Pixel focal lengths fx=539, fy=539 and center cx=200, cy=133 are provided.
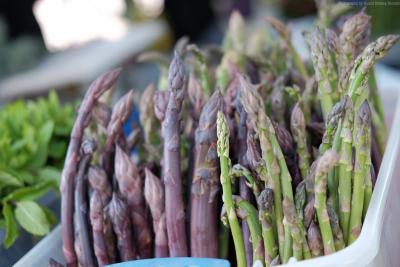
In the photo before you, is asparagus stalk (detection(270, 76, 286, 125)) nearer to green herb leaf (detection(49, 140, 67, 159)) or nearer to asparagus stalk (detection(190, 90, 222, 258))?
asparagus stalk (detection(190, 90, 222, 258))

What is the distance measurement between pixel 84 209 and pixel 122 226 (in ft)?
0.21

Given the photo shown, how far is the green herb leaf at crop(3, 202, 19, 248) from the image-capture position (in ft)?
2.48

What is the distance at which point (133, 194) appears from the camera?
0.74 m

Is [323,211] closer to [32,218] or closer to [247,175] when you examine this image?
A: [247,175]

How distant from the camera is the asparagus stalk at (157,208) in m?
0.72

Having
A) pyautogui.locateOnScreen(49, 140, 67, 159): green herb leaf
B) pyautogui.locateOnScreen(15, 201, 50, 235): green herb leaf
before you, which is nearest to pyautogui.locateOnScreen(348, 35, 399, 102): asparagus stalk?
pyautogui.locateOnScreen(15, 201, 50, 235): green herb leaf

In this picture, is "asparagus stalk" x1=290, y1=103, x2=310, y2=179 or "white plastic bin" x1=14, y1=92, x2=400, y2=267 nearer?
"white plastic bin" x1=14, y1=92, x2=400, y2=267

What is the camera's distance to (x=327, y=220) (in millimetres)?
595

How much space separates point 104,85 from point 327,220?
14.2 inches

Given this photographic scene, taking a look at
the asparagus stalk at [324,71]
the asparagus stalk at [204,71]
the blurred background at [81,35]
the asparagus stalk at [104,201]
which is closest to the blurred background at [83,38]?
the blurred background at [81,35]

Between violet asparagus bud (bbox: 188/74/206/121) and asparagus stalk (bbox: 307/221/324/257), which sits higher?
violet asparagus bud (bbox: 188/74/206/121)

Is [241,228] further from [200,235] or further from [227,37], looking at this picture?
[227,37]

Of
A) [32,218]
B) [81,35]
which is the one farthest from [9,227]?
[81,35]

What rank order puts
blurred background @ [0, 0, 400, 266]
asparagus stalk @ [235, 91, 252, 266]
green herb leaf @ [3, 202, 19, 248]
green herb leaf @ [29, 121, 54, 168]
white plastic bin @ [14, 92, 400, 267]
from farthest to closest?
blurred background @ [0, 0, 400, 266] → green herb leaf @ [29, 121, 54, 168] → green herb leaf @ [3, 202, 19, 248] → asparagus stalk @ [235, 91, 252, 266] → white plastic bin @ [14, 92, 400, 267]
